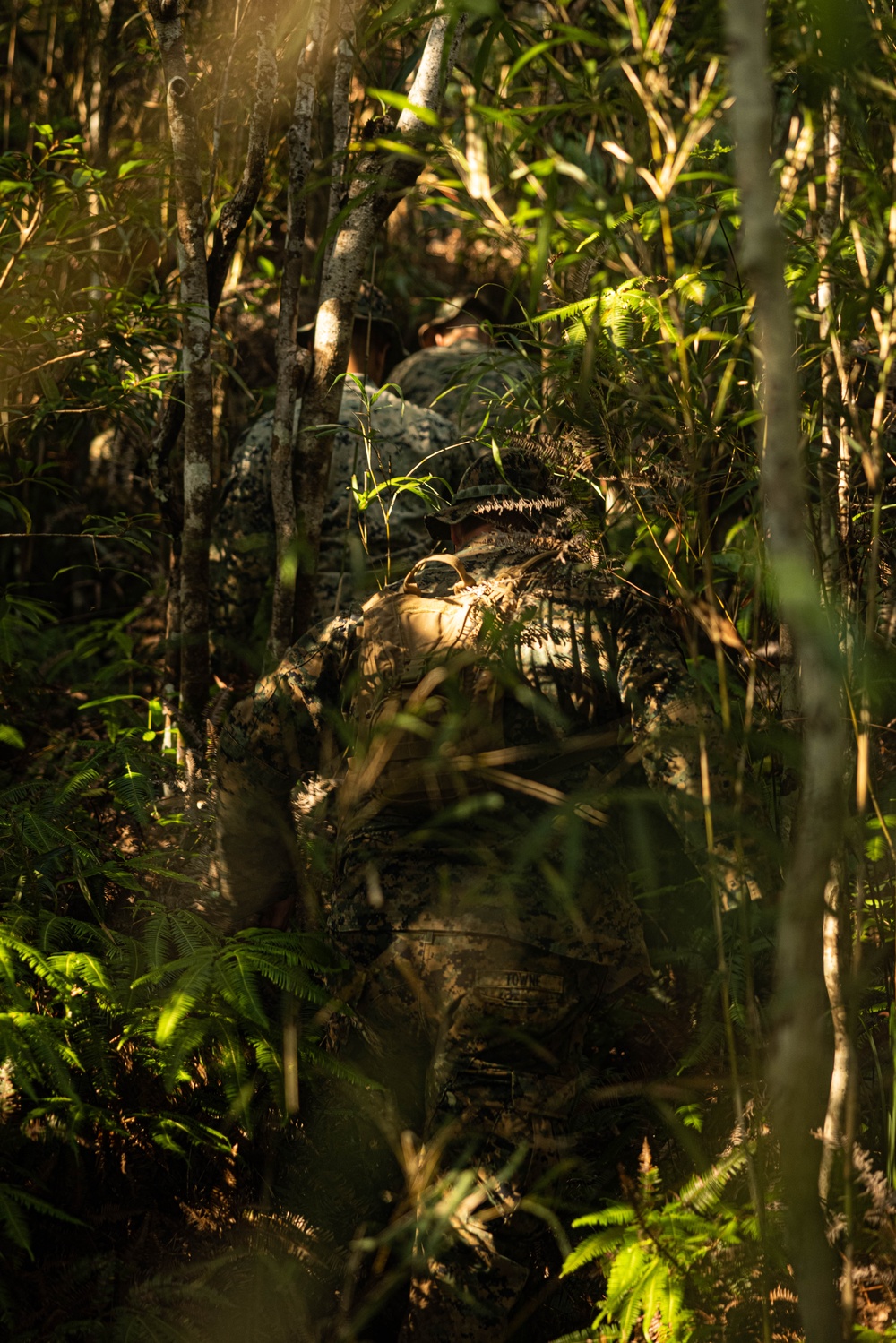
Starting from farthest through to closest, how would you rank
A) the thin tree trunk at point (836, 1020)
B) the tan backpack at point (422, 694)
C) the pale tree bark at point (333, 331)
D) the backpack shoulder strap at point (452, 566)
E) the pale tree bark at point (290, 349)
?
1. the pale tree bark at point (290, 349)
2. the pale tree bark at point (333, 331)
3. the backpack shoulder strap at point (452, 566)
4. the tan backpack at point (422, 694)
5. the thin tree trunk at point (836, 1020)

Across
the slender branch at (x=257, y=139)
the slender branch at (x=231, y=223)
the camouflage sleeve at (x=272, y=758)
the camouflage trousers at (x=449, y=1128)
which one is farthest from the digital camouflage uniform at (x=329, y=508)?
the camouflage trousers at (x=449, y=1128)

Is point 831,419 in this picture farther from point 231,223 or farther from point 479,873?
point 231,223

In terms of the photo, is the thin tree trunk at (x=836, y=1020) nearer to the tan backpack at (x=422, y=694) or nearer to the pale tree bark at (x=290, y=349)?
the tan backpack at (x=422, y=694)

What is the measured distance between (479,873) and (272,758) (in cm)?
71

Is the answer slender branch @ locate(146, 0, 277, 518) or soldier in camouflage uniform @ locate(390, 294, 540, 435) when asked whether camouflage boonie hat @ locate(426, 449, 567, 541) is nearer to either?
slender branch @ locate(146, 0, 277, 518)

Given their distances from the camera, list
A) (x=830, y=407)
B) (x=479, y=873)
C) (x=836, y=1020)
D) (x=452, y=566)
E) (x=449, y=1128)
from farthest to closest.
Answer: (x=452, y=566) < (x=479, y=873) < (x=449, y=1128) < (x=830, y=407) < (x=836, y=1020)

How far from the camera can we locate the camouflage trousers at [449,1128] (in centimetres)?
204

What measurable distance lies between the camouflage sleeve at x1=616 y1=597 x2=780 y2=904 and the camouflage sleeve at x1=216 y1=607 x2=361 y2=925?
801 mm

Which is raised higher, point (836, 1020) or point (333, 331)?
point (333, 331)

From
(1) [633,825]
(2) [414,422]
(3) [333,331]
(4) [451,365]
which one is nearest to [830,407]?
(1) [633,825]

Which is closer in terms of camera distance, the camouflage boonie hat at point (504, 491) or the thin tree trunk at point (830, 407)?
the thin tree trunk at point (830, 407)

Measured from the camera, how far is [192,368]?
3482mm

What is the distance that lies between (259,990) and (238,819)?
0.47 metres

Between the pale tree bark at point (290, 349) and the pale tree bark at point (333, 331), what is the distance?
51mm
